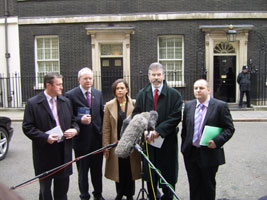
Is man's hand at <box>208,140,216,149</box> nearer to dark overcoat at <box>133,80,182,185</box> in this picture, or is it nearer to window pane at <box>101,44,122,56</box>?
dark overcoat at <box>133,80,182,185</box>

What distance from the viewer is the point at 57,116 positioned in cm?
330

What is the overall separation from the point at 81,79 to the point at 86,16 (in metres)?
11.0

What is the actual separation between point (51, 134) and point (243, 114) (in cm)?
1042

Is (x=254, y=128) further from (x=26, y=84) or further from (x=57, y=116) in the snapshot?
(x=26, y=84)

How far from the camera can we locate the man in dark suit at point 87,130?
3.84m

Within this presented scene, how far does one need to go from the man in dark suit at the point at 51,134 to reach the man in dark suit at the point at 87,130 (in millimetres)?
482

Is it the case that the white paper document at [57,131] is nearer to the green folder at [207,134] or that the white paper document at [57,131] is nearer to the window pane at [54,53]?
the green folder at [207,134]

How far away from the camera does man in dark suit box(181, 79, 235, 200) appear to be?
10.5 ft

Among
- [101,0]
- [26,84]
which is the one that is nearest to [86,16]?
[101,0]

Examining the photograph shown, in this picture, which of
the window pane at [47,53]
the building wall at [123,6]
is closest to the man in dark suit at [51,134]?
the building wall at [123,6]

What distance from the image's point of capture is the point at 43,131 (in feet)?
10.5

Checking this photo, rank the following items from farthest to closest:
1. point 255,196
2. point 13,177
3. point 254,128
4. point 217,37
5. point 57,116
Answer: point 217,37 < point 254,128 < point 13,177 < point 255,196 < point 57,116

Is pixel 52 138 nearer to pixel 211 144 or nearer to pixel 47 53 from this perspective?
pixel 211 144

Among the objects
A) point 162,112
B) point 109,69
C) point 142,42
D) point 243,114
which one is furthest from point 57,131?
point 109,69
